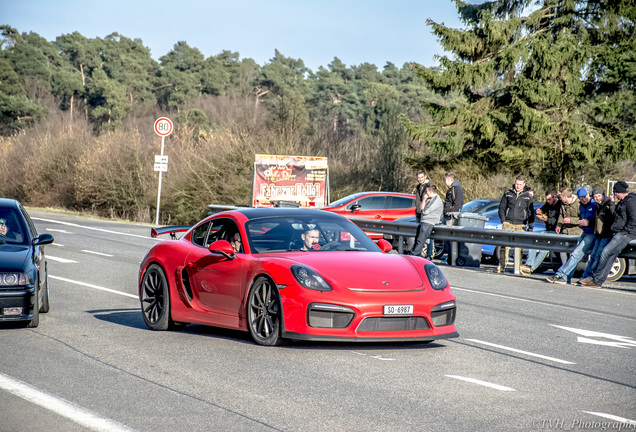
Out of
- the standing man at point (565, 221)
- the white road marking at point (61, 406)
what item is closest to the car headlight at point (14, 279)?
the white road marking at point (61, 406)

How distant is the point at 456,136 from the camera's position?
3331 cm

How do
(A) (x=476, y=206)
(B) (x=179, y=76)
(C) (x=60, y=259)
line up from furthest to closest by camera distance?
(B) (x=179, y=76) < (A) (x=476, y=206) < (C) (x=60, y=259)

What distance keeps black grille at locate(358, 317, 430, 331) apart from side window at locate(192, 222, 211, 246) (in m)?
2.39

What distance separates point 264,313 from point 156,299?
1.93m

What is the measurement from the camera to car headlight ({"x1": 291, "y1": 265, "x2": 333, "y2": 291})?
775 centimetres

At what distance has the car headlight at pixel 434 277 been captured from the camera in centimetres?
815

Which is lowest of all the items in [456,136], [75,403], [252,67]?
[75,403]

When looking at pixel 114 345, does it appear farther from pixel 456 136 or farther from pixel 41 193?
pixel 41 193

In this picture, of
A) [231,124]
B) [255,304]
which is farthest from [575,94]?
[255,304]

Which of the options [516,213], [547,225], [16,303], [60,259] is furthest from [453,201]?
[16,303]

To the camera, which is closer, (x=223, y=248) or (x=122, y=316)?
(x=223, y=248)

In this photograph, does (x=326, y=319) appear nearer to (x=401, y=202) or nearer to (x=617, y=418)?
(x=617, y=418)

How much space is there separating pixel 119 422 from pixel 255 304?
2883 millimetres

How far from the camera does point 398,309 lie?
7.71 meters
